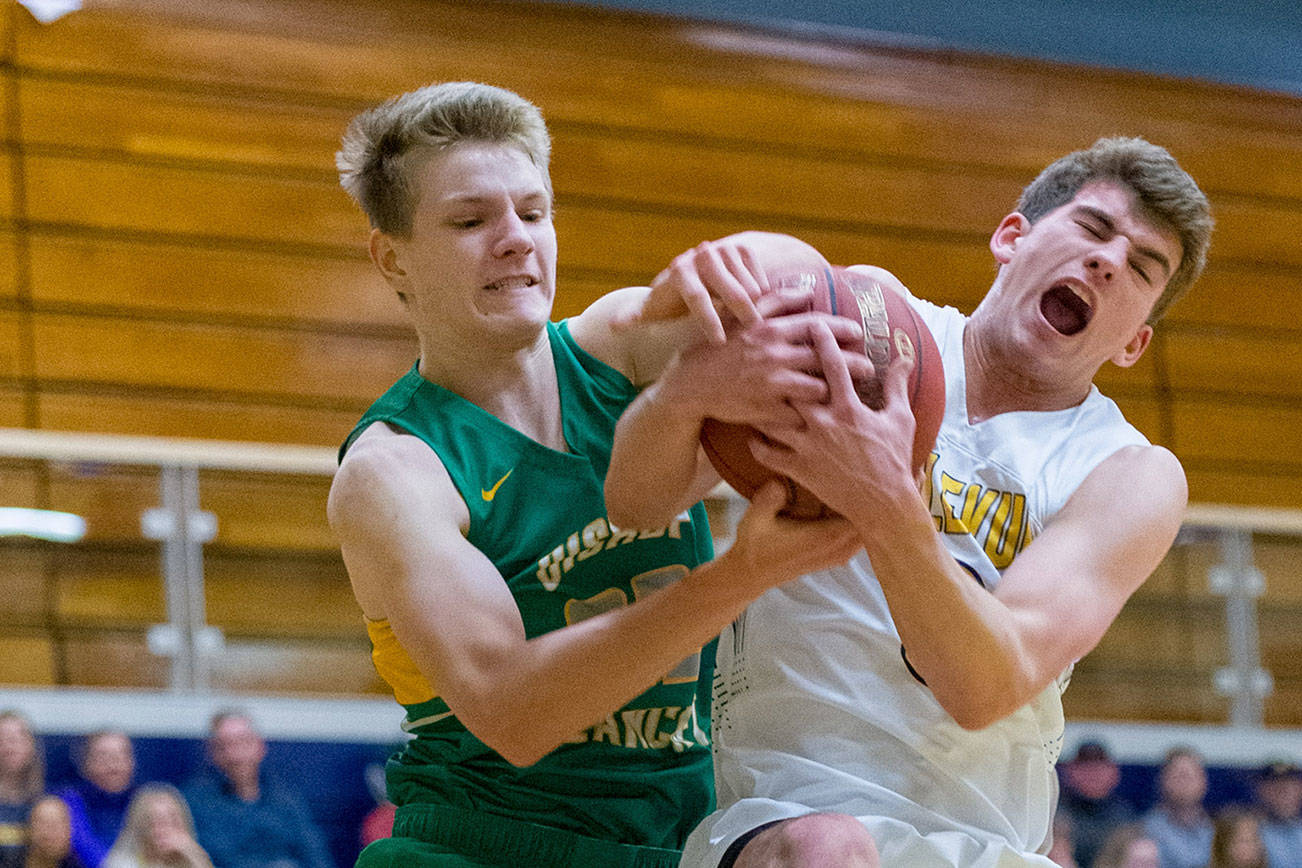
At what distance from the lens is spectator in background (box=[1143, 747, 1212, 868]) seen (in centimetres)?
682

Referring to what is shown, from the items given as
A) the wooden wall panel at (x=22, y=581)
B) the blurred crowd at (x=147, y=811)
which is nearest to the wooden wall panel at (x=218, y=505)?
the wooden wall panel at (x=22, y=581)

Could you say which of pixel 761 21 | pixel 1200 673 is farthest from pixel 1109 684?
pixel 761 21

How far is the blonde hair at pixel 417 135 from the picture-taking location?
101 inches

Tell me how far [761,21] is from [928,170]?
4.21ft

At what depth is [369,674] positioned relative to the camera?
21.1 ft

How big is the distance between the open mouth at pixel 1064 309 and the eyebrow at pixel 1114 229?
12cm

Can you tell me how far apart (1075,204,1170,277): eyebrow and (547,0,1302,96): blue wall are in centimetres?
551

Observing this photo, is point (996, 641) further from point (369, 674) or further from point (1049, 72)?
point (1049, 72)

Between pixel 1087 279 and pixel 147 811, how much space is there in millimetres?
4036

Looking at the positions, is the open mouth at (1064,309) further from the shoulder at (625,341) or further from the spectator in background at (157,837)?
the spectator in background at (157,837)

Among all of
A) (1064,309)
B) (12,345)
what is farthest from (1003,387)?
(12,345)

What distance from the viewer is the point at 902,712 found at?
8.11ft

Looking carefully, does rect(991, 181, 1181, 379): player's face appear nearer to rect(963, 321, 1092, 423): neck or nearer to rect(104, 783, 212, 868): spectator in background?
rect(963, 321, 1092, 423): neck

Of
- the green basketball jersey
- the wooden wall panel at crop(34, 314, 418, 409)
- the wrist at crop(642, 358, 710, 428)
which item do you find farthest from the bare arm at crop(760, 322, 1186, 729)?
the wooden wall panel at crop(34, 314, 418, 409)
